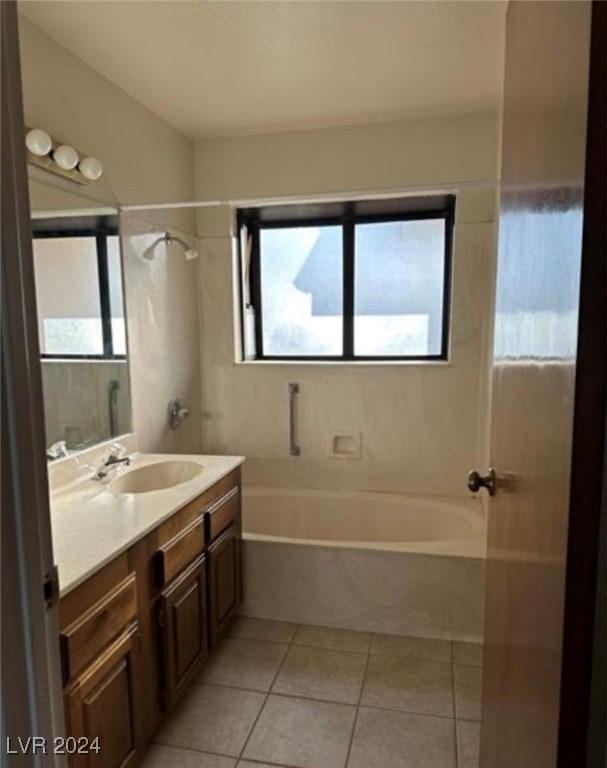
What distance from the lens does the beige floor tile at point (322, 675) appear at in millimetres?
1996

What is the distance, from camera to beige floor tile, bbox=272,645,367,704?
1996mm

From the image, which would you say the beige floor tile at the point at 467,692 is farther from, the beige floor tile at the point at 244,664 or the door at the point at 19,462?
the door at the point at 19,462

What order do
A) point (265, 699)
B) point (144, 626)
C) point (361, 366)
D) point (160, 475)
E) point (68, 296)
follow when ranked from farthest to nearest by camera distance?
point (361, 366) → point (160, 475) → point (68, 296) → point (265, 699) → point (144, 626)

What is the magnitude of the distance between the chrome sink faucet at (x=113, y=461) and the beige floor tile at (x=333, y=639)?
1.13 meters

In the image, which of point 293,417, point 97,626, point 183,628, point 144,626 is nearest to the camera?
point 97,626

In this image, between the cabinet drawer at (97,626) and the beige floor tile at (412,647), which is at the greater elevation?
the cabinet drawer at (97,626)

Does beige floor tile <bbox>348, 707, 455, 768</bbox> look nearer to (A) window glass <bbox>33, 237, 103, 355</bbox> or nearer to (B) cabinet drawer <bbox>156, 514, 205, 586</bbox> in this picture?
(B) cabinet drawer <bbox>156, 514, 205, 586</bbox>

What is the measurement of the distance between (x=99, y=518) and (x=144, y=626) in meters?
0.37

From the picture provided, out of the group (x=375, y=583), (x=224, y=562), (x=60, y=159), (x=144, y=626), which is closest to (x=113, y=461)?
(x=224, y=562)

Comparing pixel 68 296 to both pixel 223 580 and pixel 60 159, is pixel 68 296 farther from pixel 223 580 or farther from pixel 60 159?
pixel 223 580

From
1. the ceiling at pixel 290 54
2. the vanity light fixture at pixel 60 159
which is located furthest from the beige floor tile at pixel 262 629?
the ceiling at pixel 290 54

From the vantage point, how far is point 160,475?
2.33 meters

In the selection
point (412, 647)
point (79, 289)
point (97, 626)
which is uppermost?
point (79, 289)

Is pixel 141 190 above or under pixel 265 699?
above
